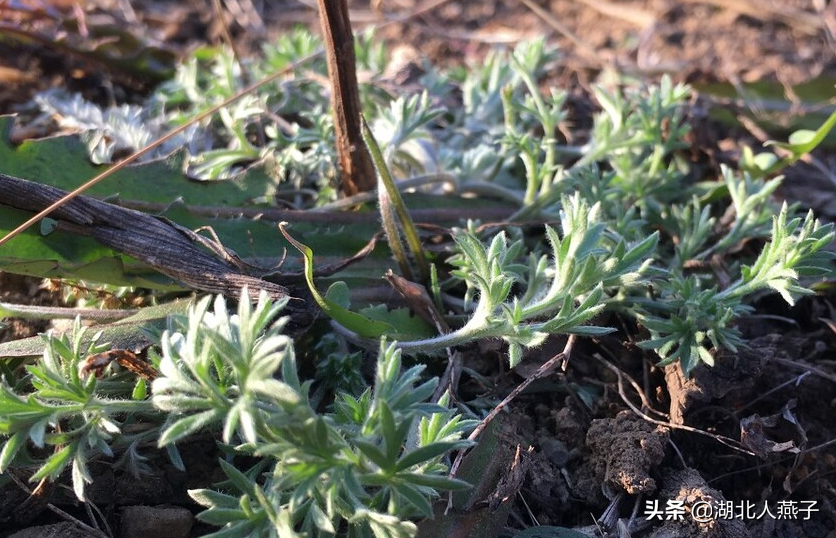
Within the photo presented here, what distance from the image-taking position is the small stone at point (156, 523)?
5.33ft

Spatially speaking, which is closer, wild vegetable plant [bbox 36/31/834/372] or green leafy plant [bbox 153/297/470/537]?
green leafy plant [bbox 153/297/470/537]

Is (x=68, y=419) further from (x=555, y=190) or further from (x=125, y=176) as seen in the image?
(x=555, y=190)

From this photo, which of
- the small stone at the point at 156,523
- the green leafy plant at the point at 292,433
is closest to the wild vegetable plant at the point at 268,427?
the green leafy plant at the point at 292,433

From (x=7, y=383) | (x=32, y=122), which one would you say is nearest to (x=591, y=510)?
(x=7, y=383)

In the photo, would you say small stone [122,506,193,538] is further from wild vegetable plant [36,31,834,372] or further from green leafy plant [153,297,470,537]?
wild vegetable plant [36,31,834,372]

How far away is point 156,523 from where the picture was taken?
1.62 metres

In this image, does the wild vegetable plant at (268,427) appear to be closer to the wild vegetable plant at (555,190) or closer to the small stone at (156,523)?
the small stone at (156,523)

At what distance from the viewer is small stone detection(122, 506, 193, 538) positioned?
63.9 inches

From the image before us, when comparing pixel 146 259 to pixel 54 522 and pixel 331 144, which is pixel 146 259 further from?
pixel 331 144

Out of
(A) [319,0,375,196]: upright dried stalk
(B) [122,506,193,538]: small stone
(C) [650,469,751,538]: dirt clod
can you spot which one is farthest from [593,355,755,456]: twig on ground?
(B) [122,506,193,538]: small stone

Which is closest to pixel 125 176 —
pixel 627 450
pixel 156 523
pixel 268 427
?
pixel 156 523

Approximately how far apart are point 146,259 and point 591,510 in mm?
1279

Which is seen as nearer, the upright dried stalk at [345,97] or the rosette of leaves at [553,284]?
the rosette of leaves at [553,284]

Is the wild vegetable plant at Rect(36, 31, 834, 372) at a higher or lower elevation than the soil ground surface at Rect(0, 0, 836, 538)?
higher
